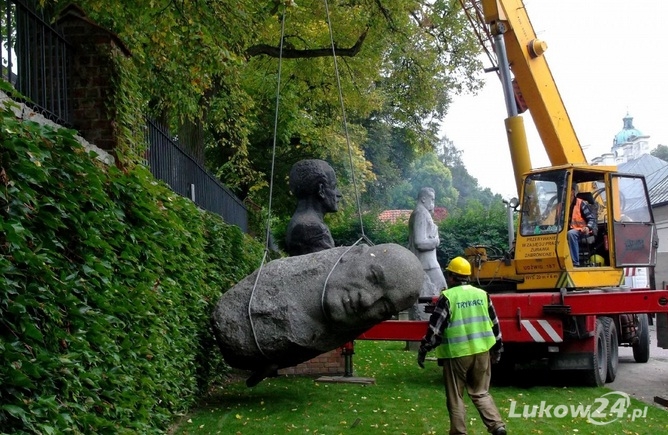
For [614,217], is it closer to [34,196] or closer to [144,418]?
Result: [144,418]

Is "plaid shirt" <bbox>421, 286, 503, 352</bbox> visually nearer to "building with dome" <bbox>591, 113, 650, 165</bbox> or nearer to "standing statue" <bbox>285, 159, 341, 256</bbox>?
"standing statue" <bbox>285, 159, 341, 256</bbox>

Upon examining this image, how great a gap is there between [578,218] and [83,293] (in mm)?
8923

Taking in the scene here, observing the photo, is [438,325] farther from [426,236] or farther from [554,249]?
[426,236]

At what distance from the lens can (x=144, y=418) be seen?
6059 mm

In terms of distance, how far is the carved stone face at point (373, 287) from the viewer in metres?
7.77

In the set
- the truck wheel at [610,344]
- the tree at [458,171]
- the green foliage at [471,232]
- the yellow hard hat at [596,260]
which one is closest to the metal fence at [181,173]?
the yellow hard hat at [596,260]

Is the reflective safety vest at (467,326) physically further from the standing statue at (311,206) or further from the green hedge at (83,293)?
the green hedge at (83,293)

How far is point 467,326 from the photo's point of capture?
744 centimetres

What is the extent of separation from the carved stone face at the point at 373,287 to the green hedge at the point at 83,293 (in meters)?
1.55

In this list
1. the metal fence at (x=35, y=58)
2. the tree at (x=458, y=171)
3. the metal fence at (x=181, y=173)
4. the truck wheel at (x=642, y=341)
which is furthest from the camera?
the tree at (x=458, y=171)

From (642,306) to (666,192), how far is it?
90.3 feet

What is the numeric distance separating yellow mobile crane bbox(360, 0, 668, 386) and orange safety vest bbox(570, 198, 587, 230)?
0.64 feet

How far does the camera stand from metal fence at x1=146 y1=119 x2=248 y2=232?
415 inches

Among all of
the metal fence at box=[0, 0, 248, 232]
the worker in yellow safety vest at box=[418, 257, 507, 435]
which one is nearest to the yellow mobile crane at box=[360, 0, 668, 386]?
the worker in yellow safety vest at box=[418, 257, 507, 435]
